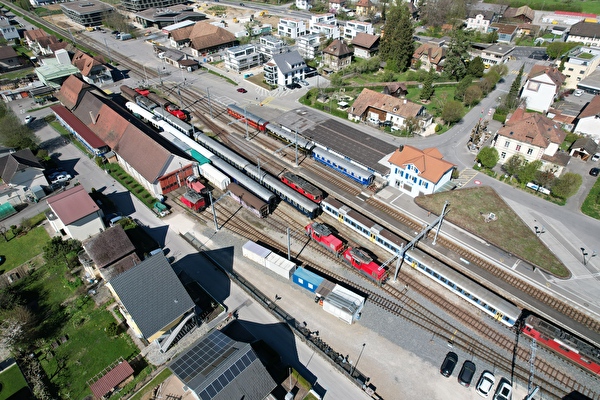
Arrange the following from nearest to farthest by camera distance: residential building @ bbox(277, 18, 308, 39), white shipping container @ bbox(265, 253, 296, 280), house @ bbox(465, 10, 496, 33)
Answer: white shipping container @ bbox(265, 253, 296, 280) → residential building @ bbox(277, 18, 308, 39) → house @ bbox(465, 10, 496, 33)

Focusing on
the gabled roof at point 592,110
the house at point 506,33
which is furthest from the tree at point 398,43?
the gabled roof at point 592,110

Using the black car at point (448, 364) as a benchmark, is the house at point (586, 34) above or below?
above

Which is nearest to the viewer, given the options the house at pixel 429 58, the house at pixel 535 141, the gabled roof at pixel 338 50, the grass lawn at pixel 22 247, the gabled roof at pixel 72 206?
the gabled roof at pixel 72 206

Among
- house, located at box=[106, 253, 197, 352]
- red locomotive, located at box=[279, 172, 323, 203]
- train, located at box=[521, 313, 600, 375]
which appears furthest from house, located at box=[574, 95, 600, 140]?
house, located at box=[106, 253, 197, 352]

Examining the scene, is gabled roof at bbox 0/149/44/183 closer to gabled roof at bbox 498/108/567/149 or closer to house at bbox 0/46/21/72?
house at bbox 0/46/21/72

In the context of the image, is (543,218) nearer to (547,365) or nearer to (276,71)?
(547,365)

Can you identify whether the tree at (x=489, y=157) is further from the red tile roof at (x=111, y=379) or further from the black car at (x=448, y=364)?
the red tile roof at (x=111, y=379)
